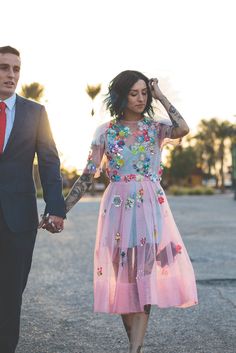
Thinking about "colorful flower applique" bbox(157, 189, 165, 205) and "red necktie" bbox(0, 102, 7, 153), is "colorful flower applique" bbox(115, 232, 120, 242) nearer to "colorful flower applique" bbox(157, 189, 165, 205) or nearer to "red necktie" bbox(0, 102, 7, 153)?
"colorful flower applique" bbox(157, 189, 165, 205)

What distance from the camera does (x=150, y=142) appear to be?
15.3ft

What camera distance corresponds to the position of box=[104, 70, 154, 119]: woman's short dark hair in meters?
4.63

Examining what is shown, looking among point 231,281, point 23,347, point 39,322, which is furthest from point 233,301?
point 23,347

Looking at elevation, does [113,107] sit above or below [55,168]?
above

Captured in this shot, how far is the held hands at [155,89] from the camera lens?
4668 millimetres

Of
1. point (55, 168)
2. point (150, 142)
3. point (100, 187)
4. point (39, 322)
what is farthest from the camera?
point (100, 187)

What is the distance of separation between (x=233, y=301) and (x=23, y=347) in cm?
248

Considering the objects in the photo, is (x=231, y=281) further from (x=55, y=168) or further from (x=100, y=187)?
(x=100, y=187)

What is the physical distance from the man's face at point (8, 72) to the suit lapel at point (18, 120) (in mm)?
104

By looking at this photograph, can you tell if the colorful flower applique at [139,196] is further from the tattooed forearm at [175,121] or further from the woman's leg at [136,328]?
the woman's leg at [136,328]

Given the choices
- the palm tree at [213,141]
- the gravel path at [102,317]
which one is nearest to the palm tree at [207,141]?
the palm tree at [213,141]

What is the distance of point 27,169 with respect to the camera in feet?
13.7

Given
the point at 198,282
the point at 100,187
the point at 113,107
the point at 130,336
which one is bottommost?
the point at 100,187

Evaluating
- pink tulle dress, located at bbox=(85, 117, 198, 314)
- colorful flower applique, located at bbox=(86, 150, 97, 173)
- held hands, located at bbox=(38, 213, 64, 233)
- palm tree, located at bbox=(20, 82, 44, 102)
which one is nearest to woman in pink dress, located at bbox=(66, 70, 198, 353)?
pink tulle dress, located at bbox=(85, 117, 198, 314)
